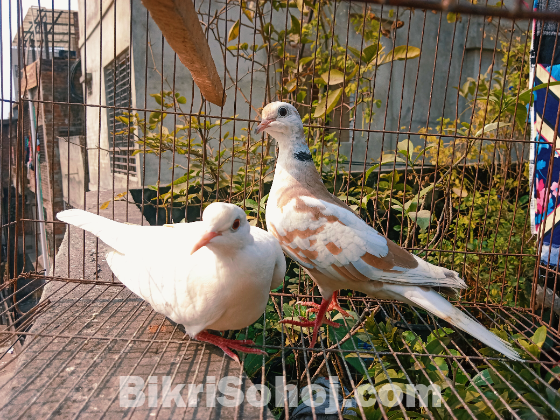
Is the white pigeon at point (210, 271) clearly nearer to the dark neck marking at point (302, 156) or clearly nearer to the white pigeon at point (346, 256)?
the white pigeon at point (346, 256)

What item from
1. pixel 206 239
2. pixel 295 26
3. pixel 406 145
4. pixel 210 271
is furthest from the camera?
pixel 295 26

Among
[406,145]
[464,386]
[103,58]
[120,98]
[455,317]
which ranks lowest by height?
[464,386]

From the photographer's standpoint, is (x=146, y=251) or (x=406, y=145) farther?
(x=406, y=145)

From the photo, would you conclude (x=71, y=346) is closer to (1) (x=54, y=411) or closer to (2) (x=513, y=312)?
(1) (x=54, y=411)

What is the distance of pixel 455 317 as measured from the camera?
1.46 meters

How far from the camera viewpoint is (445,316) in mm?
1481

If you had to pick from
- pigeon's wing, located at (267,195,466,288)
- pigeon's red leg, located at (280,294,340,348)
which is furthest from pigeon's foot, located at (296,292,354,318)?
pigeon's wing, located at (267,195,466,288)

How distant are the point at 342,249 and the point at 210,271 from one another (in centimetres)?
61

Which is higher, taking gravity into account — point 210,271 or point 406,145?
point 406,145

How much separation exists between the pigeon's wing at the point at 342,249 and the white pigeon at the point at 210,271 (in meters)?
0.17

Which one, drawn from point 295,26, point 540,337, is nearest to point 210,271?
point 540,337

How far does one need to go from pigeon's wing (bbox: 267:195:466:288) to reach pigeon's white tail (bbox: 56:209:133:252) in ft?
2.26

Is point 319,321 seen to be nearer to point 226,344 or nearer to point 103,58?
point 226,344

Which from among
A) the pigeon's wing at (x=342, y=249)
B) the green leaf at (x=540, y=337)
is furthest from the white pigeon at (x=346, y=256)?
the green leaf at (x=540, y=337)
